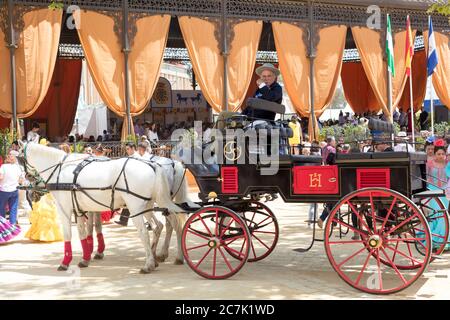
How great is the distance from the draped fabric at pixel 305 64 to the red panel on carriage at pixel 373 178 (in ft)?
39.8

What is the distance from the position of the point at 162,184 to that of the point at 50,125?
57.2 feet

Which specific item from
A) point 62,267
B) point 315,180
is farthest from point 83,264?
point 315,180

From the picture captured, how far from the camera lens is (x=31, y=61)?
15.4 metres

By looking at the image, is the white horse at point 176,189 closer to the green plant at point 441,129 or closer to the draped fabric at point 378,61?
the draped fabric at point 378,61

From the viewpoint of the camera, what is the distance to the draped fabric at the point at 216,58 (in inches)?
688

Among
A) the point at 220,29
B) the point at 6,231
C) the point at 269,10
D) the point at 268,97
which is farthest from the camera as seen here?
the point at 269,10

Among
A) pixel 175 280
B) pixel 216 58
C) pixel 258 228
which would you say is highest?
pixel 216 58

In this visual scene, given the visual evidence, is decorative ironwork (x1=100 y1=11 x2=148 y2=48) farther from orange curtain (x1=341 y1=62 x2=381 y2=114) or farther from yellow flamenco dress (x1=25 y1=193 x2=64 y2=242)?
orange curtain (x1=341 y1=62 x2=381 y2=114)

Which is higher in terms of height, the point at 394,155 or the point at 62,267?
the point at 394,155

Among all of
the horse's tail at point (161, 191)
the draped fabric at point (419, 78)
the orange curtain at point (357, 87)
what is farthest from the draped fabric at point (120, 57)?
the draped fabric at point (419, 78)

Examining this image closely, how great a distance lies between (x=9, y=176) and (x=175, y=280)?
5124 mm

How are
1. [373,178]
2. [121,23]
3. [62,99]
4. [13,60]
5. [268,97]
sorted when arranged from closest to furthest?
[373,178], [268,97], [13,60], [121,23], [62,99]

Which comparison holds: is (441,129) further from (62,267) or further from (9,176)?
(62,267)

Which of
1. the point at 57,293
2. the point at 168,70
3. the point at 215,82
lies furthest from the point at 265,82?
the point at 168,70
